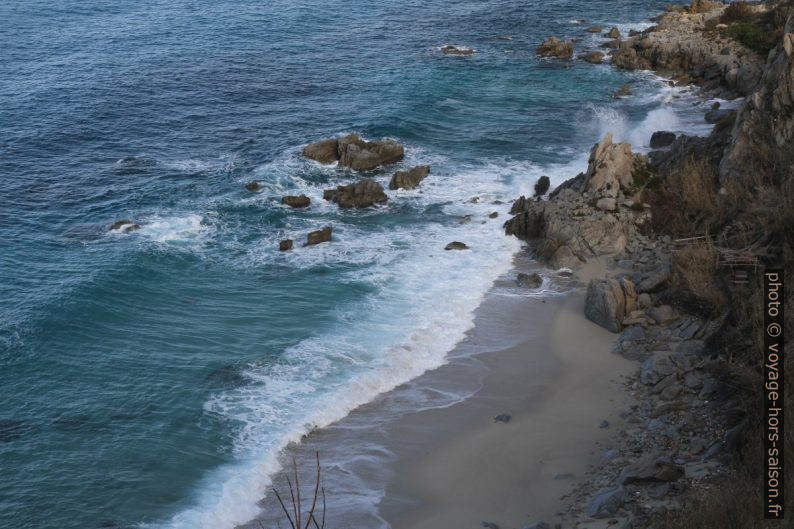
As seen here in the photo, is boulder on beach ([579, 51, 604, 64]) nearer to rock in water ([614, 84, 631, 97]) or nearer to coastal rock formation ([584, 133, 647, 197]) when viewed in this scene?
rock in water ([614, 84, 631, 97])

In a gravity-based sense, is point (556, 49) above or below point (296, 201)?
above

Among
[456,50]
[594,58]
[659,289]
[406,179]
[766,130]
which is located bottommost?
[659,289]

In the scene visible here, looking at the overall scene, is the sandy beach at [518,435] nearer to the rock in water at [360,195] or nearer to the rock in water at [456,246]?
the rock in water at [456,246]

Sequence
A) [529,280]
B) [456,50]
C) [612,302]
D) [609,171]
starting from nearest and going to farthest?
[612,302] → [529,280] → [609,171] → [456,50]

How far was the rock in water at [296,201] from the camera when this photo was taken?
47.3 metres

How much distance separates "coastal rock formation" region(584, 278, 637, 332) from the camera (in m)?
32.8

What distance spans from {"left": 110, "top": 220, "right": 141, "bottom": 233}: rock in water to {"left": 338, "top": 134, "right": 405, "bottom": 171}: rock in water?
1289 centimetres

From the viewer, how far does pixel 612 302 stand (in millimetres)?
32812

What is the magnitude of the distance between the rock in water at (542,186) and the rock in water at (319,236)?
11322 mm

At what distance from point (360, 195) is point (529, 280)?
13.2 meters

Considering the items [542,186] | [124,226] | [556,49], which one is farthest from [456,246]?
[556,49]

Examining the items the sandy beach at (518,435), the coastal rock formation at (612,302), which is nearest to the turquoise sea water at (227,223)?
the sandy beach at (518,435)

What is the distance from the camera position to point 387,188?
49.5 m

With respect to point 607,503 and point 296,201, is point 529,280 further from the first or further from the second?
point 607,503
